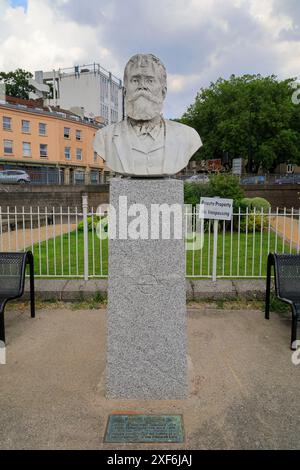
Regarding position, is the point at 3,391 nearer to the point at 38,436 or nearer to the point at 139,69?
the point at 38,436

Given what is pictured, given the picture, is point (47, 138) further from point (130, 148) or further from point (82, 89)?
point (130, 148)

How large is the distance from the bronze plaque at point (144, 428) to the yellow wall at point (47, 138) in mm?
39019

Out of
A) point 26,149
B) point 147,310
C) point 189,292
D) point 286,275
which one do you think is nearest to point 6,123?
point 26,149

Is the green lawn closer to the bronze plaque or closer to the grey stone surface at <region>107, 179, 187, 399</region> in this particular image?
the grey stone surface at <region>107, 179, 187, 399</region>

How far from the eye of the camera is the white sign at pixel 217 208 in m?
5.69

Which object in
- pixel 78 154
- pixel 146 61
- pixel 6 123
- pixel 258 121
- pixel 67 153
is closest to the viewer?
pixel 146 61

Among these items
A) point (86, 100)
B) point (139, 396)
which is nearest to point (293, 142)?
point (86, 100)

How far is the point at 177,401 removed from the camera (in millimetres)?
3049

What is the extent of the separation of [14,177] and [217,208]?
976 inches

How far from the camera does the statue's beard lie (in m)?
2.90

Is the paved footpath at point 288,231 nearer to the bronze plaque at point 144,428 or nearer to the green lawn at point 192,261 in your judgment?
the green lawn at point 192,261

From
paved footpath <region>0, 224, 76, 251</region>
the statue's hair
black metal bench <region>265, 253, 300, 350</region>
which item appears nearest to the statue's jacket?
the statue's hair

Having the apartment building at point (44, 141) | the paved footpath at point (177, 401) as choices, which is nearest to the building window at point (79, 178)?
the apartment building at point (44, 141)

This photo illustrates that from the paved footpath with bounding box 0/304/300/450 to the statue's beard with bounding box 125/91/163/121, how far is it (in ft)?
7.75
